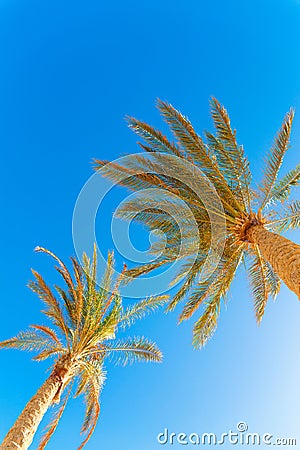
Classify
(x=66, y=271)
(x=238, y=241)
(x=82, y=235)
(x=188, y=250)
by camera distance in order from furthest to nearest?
(x=82, y=235), (x=66, y=271), (x=188, y=250), (x=238, y=241)

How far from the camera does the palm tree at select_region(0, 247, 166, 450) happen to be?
9.17 meters

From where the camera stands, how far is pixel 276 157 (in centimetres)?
810

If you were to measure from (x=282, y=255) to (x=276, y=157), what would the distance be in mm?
3103

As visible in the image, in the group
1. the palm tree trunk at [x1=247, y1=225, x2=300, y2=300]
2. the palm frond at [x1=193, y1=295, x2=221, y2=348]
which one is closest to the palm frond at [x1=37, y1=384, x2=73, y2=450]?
the palm frond at [x1=193, y1=295, x2=221, y2=348]

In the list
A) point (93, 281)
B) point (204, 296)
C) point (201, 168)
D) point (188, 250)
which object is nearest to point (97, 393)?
point (93, 281)

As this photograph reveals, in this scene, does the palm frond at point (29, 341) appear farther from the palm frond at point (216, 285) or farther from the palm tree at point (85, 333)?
the palm frond at point (216, 285)

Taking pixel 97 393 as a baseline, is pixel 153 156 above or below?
above

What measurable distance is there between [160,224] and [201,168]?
176 cm

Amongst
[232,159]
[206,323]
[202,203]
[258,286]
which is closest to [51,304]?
[206,323]

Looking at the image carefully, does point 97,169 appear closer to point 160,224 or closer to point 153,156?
point 153,156

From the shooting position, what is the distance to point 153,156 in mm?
8695

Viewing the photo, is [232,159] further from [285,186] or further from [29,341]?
[29,341]

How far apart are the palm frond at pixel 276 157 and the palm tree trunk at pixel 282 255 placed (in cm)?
127

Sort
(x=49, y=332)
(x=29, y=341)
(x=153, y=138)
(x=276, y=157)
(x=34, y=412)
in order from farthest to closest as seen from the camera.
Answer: (x=29, y=341) → (x=49, y=332) → (x=153, y=138) → (x=276, y=157) → (x=34, y=412)
